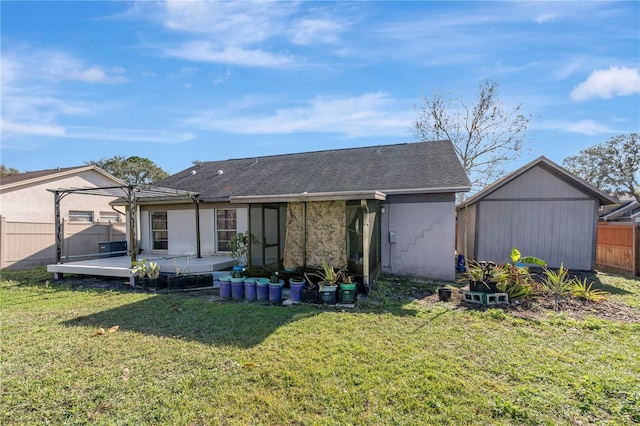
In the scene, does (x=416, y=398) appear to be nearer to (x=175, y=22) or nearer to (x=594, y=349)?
(x=594, y=349)

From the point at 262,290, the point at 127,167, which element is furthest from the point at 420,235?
the point at 127,167

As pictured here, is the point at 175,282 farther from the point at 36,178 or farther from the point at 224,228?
the point at 36,178

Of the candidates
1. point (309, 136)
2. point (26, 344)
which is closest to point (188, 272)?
point (26, 344)

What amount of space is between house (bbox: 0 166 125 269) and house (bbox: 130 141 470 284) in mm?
3676

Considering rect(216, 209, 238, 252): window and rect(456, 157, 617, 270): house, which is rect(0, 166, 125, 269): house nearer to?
rect(216, 209, 238, 252): window

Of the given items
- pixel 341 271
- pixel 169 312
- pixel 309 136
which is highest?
pixel 309 136

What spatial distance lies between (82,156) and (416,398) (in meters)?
36.2

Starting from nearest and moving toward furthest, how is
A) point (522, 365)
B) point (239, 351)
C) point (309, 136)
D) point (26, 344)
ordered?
point (522, 365) → point (239, 351) → point (26, 344) → point (309, 136)

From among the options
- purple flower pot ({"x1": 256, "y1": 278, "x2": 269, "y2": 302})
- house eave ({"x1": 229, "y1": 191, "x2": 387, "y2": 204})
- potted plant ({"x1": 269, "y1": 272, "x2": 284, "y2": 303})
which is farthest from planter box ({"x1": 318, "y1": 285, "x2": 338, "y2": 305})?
house eave ({"x1": 229, "y1": 191, "x2": 387, "y2": 204})

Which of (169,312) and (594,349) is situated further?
(169,312)

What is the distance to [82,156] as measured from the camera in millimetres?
28969

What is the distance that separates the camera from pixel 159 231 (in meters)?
11.8

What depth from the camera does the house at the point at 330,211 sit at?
280 inches

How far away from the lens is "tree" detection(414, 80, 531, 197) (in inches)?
802
